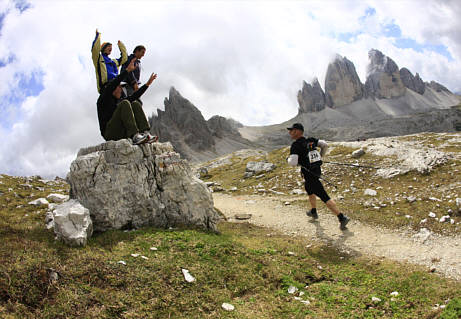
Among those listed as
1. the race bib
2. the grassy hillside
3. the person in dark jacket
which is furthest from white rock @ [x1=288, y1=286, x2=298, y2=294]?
the person in dark jacket

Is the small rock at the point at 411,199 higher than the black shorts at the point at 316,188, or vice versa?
the black shorts at the point at 316,188

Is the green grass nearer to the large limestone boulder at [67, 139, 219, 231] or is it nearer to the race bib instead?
the large limestone boulder at [67, 139, 219, 231]

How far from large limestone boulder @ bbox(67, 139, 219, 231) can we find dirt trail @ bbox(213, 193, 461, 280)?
459 cm

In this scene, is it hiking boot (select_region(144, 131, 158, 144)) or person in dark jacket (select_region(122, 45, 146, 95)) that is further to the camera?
person in dark jacket (select_region(122, 45, 146, 95))

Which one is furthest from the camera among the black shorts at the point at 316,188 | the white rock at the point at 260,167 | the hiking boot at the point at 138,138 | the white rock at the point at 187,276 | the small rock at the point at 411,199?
the white rock at the point at 260,167

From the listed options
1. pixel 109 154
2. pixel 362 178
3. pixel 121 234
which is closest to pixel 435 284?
pixel 121 234

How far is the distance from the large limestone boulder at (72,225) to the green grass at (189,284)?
27 centimetres

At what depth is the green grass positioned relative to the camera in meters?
5.43

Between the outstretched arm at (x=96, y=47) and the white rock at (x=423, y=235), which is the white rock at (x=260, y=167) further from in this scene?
the outstretched arm at (x=96, y=47)

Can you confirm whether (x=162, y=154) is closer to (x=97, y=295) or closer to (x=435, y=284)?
(x=97, y=295)

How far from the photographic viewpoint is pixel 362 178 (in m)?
19.1

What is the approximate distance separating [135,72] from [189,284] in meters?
9.11

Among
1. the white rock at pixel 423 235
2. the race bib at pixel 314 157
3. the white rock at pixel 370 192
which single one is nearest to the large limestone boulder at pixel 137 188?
the race bib at pixel 314 157

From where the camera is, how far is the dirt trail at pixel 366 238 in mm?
8258
